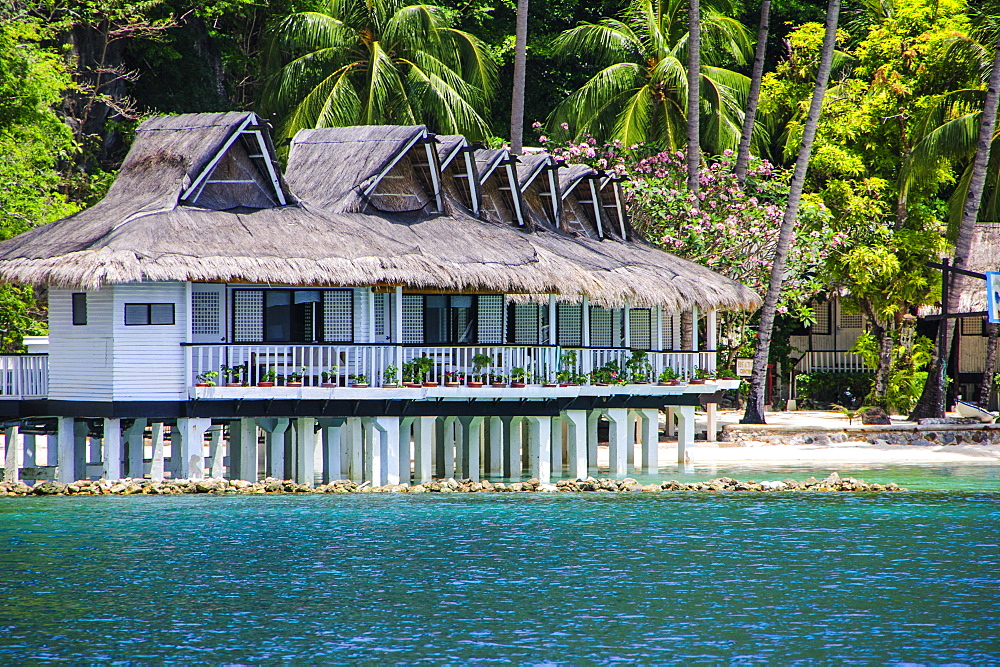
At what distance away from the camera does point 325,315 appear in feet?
93.9

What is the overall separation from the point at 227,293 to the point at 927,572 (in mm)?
13540

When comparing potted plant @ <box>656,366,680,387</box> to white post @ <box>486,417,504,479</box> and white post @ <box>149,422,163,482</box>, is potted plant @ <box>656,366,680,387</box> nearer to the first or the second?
white post @ <box>486,417,504,479</box>

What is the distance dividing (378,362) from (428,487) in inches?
105

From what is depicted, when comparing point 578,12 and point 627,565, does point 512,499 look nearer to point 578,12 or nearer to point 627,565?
point 627,565

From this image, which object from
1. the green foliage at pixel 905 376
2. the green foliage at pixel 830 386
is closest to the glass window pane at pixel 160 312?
the green foliage at pixel 905 376

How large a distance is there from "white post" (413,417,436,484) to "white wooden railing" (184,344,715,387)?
1.02 meters

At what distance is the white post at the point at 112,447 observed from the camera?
27.0 metres

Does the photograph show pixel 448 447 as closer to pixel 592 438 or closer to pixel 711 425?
pixel 592 438

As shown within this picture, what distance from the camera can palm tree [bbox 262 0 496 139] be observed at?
4584cm

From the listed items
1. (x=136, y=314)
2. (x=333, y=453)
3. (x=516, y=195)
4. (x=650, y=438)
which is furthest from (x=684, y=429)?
(x=136, y=314)

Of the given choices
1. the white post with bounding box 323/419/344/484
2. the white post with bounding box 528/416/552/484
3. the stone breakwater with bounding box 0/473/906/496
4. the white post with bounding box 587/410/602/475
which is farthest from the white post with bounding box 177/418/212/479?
the white post with bounding box 587/410/602/475

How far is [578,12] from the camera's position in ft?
182

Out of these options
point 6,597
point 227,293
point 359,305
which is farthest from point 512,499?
point 6,597

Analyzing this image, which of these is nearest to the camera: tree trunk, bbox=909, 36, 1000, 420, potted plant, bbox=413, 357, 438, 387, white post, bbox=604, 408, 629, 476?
potted plant, bbox=413, 357, 438, 387
